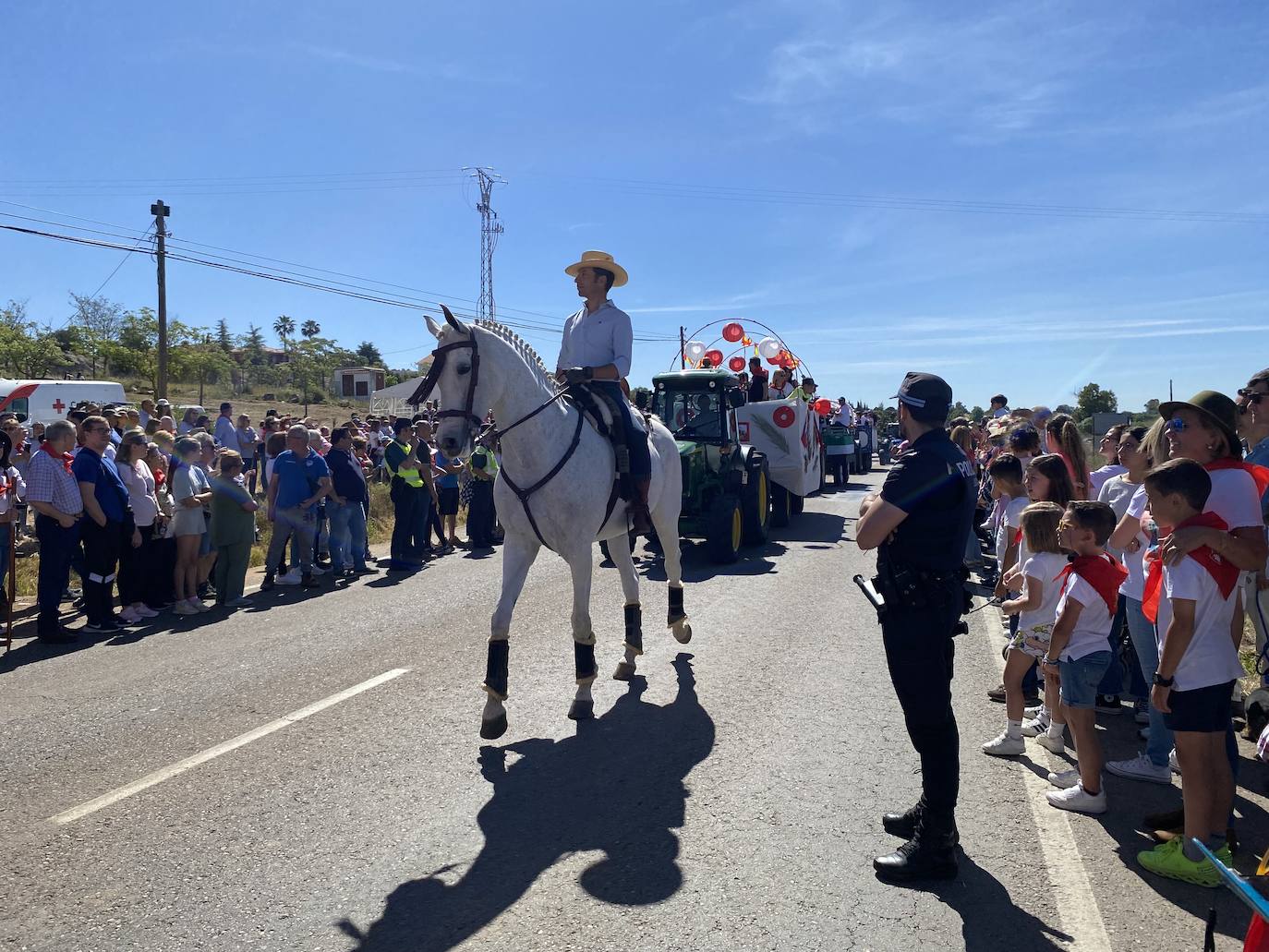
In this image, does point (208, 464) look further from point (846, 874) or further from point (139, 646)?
point (846, 874)

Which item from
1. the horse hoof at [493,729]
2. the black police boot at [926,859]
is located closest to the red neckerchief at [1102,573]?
the black police boot at [926,859]

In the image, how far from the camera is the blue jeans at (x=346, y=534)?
1092cm

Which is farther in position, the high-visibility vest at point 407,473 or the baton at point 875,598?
the high-visibility vest at point 407,473

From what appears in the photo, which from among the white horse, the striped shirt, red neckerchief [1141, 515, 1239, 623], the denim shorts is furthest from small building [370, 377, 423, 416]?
red neckerchief [1141, 515, 1239, 623]

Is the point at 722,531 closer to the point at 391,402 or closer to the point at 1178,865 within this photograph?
the point at 1178,865

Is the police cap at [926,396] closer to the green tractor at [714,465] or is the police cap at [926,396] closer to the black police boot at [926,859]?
the black police boot at [926,859]

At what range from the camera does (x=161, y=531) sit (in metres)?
9.03

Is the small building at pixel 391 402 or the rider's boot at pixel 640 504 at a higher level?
the small building at pixel 391 402

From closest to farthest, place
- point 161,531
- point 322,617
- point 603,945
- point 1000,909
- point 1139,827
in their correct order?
point 603,945
point 1000,909
point 1139,827
point 322,617
point 161,531

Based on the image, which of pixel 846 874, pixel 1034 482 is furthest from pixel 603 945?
pixel 1034 482

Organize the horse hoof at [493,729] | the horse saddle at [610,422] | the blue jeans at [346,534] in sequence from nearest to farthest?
1. the horse hoof at [493,729]
2. the horse saddle at [610,422]
3. the blue jeans at [346,534]

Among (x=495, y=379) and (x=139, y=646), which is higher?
(x=495, y=379)

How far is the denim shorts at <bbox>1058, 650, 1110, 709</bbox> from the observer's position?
419cm

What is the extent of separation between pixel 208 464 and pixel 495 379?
6.74m
